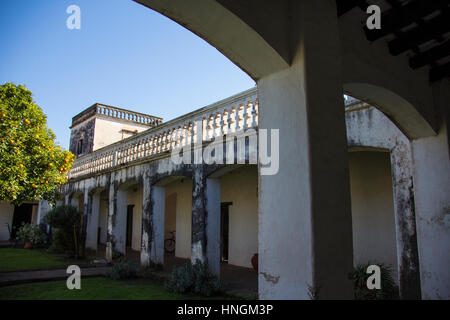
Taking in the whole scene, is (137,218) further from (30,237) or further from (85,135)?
(85,135)

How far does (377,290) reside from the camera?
6074 mm

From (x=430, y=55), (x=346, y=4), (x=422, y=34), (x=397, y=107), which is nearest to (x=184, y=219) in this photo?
(x=397, y=107)

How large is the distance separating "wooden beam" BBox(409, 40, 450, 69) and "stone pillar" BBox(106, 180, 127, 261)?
985 centimetres

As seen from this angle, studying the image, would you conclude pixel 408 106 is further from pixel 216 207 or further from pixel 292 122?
pixel 216 207

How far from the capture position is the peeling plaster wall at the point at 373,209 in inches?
276

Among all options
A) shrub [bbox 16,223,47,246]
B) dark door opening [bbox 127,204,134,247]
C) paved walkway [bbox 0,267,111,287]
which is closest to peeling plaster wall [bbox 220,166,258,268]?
paved walkway [bbox 0,267,111,287]

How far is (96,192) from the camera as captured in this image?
13531 millimetres

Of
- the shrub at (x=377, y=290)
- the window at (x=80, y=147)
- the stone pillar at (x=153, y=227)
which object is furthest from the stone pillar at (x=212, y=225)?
the window at (x=80, y=147)

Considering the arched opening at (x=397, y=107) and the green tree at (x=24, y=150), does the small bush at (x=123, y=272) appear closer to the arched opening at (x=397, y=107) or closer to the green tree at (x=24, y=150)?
the green tree at (x=24, y=150)

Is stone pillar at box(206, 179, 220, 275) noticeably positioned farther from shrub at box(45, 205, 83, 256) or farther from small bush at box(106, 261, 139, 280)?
shrub at box(45, 205, 83, 256)

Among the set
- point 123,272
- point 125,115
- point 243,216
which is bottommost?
point 123,272

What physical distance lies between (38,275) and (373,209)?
879cm

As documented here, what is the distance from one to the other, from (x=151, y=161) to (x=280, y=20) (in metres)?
7.76

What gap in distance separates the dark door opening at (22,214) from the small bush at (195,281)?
18.4m
